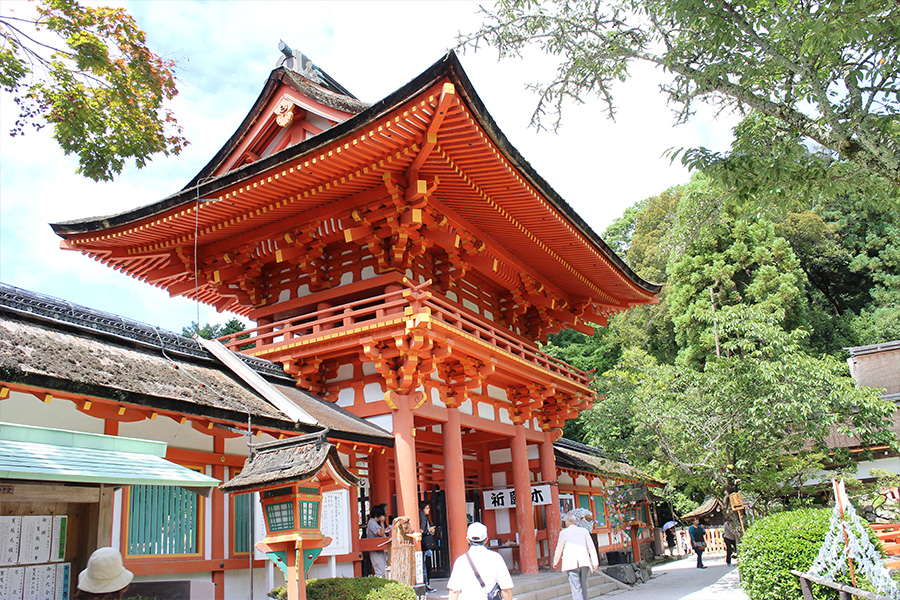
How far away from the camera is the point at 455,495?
1156 cm

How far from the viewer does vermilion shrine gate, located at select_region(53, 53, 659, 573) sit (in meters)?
10.1

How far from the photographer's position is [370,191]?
429 inches

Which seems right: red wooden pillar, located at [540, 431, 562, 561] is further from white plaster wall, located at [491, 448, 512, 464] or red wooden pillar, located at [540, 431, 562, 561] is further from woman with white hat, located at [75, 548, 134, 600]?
woman with white hat, located at [75, 548, 134, 600]

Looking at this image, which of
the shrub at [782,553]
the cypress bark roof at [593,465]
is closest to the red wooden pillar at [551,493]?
the cypress bark roof at [593,465]

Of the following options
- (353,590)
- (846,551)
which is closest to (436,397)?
(353,590)

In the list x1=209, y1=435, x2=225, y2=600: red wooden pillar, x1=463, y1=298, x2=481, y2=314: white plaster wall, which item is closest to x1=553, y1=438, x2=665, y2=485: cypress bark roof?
x1=463, y1=298, x2=481, y2=314: white plaster wall

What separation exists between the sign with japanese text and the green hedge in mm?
7154

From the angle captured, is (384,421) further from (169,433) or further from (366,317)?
(169,433)

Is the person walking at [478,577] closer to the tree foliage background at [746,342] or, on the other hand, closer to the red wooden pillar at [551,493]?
the tree foliage background at [746,342]

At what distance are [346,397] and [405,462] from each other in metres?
1.84

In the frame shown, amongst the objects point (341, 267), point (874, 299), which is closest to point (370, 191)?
point (341, 267)

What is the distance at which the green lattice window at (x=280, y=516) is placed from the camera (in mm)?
6359

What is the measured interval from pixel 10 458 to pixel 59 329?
A: 3.48 m

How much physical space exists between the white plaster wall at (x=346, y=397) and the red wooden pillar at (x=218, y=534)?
3155 millimetres
